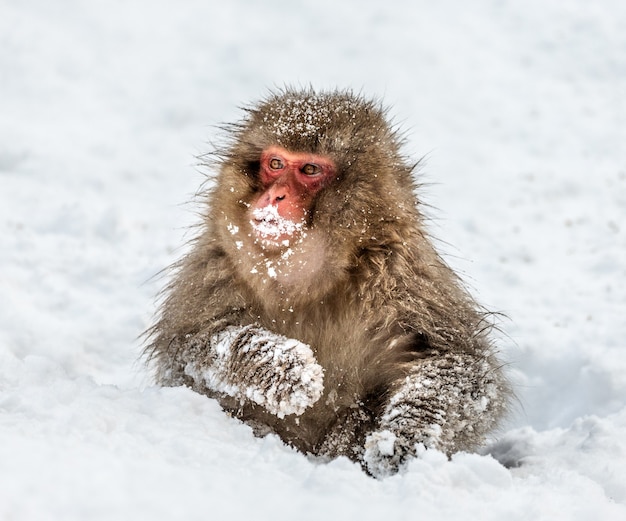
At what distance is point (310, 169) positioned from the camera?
3.22 metres

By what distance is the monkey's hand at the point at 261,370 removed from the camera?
296cm

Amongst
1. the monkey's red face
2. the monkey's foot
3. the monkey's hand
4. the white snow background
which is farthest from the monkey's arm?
the monkey's red face

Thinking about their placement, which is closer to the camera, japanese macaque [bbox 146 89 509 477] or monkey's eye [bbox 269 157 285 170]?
japanese macaque [bbox 146 89 509 477]

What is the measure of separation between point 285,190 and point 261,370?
674mm

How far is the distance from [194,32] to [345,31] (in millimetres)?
2190

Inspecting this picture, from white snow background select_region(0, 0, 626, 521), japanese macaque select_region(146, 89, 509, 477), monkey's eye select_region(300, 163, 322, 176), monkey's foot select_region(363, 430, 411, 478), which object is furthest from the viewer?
monkey's eye select_region(300, 163, 322, 176)

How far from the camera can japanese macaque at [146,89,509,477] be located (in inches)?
121

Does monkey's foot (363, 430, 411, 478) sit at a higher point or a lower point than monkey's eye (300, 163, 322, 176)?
lower

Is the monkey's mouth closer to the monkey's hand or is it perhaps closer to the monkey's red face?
the monkey's red face

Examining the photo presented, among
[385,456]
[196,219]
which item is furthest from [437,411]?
[196,219]

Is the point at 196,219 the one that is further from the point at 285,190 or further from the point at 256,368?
the point at 256,368

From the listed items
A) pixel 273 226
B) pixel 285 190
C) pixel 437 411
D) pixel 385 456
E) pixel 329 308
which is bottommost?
pixel 385 456

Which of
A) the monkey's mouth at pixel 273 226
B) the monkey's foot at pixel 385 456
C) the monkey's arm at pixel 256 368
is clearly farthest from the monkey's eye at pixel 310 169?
the monkey's foot at pixel 385 456

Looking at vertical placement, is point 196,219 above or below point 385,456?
above
